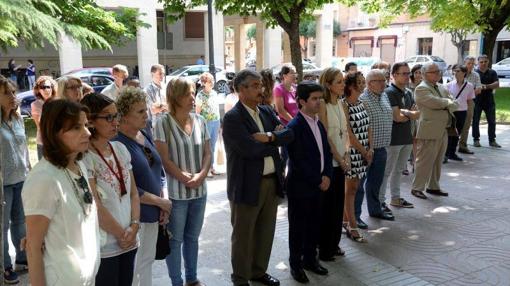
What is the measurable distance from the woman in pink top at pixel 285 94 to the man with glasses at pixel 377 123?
1.25 m

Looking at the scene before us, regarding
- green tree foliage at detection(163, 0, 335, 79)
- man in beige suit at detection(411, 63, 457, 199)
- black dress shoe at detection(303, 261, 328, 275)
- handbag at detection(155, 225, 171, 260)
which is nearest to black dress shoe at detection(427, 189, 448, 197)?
man in beige suit at detection(411, 63, 457, 199)

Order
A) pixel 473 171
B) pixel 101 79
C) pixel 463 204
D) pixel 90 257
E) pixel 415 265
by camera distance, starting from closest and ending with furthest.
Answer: pixel 90 257, pixel 415 265, pixel 463 204, pixel 473 171, pixel 101 79

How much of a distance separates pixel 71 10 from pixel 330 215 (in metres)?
8.37

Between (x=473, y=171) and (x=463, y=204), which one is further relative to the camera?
(x=473, y=171)

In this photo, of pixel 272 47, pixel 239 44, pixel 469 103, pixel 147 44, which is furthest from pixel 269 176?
pixel 239 44

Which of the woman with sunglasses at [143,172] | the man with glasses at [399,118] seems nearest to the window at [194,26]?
the man with glasses at [399,118]

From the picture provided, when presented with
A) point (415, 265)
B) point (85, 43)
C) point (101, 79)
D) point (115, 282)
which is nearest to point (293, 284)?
point (415, 265)

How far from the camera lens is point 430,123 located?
6.53 m

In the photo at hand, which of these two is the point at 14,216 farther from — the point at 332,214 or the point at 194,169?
the point at 332,214

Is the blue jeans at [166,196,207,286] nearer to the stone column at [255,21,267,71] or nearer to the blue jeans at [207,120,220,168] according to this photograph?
the blue jeans at [207,120,220,168]

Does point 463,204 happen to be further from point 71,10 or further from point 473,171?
point 71,10

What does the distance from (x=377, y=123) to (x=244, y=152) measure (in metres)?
2.30

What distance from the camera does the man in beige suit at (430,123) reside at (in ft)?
20.9

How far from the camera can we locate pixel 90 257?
2.41m
